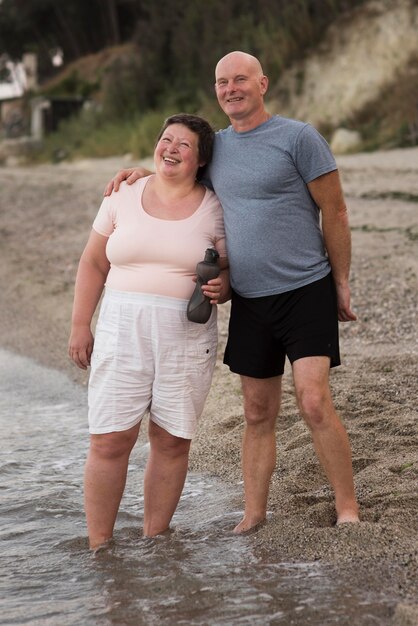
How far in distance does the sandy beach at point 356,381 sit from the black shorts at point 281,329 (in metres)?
0.78

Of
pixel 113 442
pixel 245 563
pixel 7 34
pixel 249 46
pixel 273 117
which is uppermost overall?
pixel 7 34

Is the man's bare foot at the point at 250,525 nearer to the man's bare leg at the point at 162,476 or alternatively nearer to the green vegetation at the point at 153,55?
the man's bare leg at the point at 162,476

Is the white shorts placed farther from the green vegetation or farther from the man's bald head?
the green vegetation

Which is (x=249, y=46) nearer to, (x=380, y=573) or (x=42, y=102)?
(x=42, y=102)

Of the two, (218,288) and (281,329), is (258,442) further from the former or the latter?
(218,288)

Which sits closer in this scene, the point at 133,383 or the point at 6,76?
the point at 133,383

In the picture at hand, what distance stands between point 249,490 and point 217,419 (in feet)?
6.75

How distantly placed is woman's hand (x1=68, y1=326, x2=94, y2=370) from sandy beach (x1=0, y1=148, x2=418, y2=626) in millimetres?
1138

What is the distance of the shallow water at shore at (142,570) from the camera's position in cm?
399

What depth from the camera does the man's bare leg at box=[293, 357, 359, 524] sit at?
4.27 metres

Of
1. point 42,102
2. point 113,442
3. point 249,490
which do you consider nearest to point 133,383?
point 113,442

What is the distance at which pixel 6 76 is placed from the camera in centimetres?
5016

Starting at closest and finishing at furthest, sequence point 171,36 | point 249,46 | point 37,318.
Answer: point 37,318
point 249,46
point 171,36

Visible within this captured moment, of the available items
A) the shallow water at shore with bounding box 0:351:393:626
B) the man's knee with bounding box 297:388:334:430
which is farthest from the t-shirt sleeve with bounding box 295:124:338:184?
the shallow water at shore with bounding box 0:351:393:626
